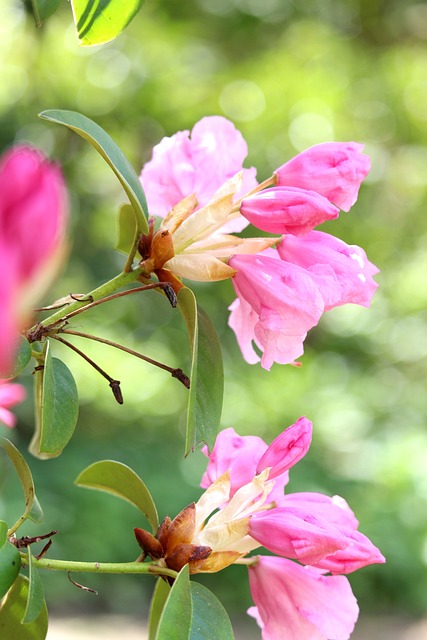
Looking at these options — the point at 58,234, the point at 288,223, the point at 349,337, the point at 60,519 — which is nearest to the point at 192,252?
the point at 288,223

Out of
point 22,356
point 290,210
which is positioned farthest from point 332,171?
point 22,356

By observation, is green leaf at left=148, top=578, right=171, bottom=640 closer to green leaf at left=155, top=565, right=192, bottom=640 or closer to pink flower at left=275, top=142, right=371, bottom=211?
green leaf at left=155, top=565, right=192, bottom=640

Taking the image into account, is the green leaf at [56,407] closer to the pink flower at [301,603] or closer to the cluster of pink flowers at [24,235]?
the pink flower at [301,603]

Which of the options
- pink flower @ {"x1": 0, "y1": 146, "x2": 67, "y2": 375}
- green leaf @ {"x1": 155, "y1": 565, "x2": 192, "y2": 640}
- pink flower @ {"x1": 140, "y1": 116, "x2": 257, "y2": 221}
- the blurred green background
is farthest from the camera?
the blurred green background

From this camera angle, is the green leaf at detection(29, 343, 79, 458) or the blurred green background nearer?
the green leaf at detection(29, 343, 79, 458)

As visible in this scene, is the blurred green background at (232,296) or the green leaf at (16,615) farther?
the blurred green background at (232,296)

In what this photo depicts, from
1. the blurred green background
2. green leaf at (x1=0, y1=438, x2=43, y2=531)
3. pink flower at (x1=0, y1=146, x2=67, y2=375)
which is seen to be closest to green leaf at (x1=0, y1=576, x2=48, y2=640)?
green leaf at (x1=0, y1=438, x2=43, y2=531)

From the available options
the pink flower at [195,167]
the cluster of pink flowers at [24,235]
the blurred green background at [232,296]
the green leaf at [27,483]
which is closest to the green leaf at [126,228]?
the pink flower at [195,167]
